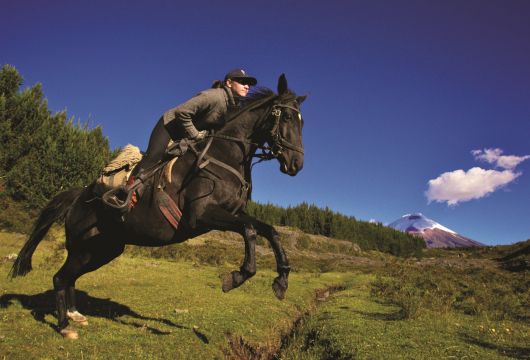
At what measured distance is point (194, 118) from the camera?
7293mm

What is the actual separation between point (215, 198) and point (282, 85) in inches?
103

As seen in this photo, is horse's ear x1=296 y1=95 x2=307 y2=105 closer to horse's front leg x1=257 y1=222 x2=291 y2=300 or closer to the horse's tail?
horse's front leg x1=257 y1=222 x2=291 y2=300

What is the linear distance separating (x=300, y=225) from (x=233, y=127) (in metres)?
86.4

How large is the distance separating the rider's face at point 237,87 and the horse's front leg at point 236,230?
2599mm

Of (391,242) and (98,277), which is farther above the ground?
(391,242)

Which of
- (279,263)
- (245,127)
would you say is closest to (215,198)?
(279,263)

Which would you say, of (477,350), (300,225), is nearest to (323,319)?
(477,350)

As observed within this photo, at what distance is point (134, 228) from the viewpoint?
6793 millimetres

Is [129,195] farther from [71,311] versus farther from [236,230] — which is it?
[71,311]

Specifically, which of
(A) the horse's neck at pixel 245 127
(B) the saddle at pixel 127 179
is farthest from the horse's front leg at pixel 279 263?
(A) the horse's neck at pixel 245 127

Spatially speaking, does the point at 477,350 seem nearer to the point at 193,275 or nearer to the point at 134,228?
the point at 134,228

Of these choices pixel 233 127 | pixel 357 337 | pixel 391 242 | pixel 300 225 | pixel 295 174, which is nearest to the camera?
pixel 295 174

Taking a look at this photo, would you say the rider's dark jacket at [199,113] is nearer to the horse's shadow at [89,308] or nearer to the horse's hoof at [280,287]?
the horse's hoof at [280,287]

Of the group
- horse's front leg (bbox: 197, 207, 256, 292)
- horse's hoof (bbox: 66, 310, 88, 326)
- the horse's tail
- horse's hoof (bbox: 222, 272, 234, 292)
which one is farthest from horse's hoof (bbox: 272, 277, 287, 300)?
the horse's tail
